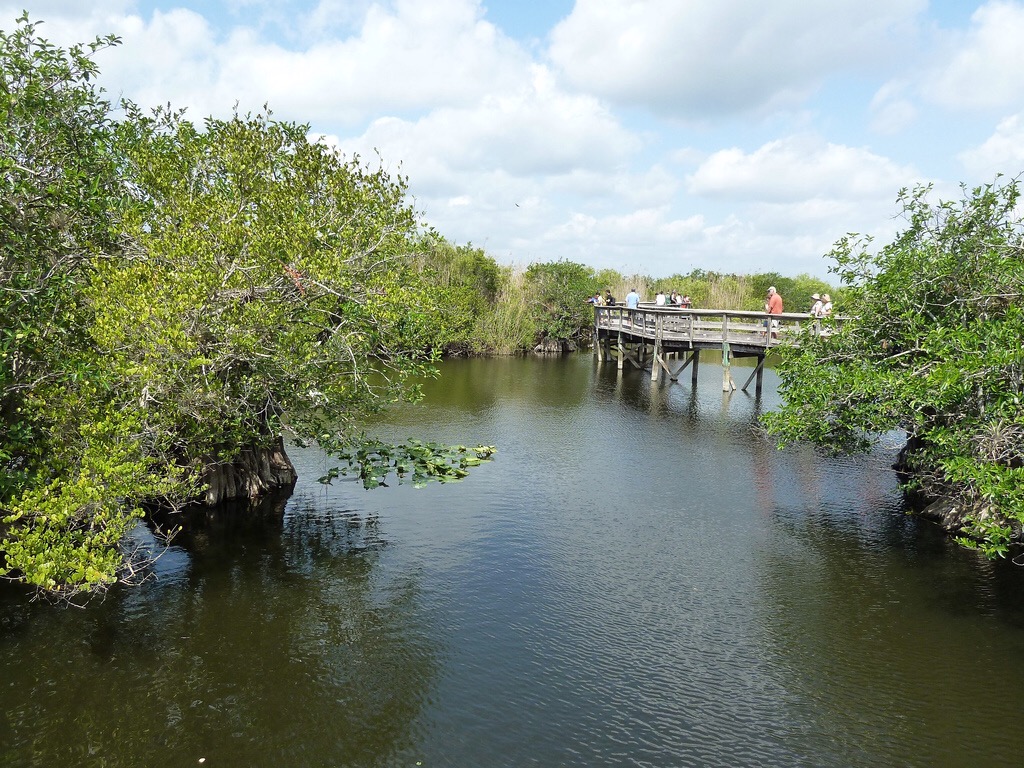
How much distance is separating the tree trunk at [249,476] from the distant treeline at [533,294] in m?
26.8

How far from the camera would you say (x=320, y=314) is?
622 inches

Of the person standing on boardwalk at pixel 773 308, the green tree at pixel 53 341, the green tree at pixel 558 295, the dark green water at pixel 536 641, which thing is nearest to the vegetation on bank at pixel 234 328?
the green tree at pixel 53 341

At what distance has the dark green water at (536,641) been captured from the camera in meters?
8.91

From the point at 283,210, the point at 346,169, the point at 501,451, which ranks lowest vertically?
the point at 501,451

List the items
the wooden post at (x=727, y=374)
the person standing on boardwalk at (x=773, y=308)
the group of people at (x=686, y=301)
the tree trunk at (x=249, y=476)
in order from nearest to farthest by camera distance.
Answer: the tree trunk at (x=249, y=476) → the group of people at (x=686, y=301) → the person standing on boardwalk at (x=773, y=308) → the wooden post at (x=727, y=374)

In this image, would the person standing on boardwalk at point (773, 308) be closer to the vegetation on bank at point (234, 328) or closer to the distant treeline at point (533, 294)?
the vegetation on bank at point (234, 328)

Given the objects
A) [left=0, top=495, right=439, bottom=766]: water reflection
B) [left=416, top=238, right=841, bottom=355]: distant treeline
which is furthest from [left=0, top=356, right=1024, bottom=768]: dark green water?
[left=416, top=238, right=841, bottom=355]: distant treeline

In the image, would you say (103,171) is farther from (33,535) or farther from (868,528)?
(868,528)

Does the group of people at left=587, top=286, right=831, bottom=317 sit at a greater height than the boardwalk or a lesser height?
greater

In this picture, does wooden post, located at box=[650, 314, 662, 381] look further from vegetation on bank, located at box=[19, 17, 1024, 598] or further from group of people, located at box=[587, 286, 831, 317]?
vegetation on bank, located at box=[19, 17, 1024, 598]

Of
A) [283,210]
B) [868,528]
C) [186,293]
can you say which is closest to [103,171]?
[186,293]

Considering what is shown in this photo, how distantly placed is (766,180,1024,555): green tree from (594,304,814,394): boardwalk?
8.32 m

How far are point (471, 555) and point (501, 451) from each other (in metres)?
8.39

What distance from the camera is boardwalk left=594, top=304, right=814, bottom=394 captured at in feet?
105
